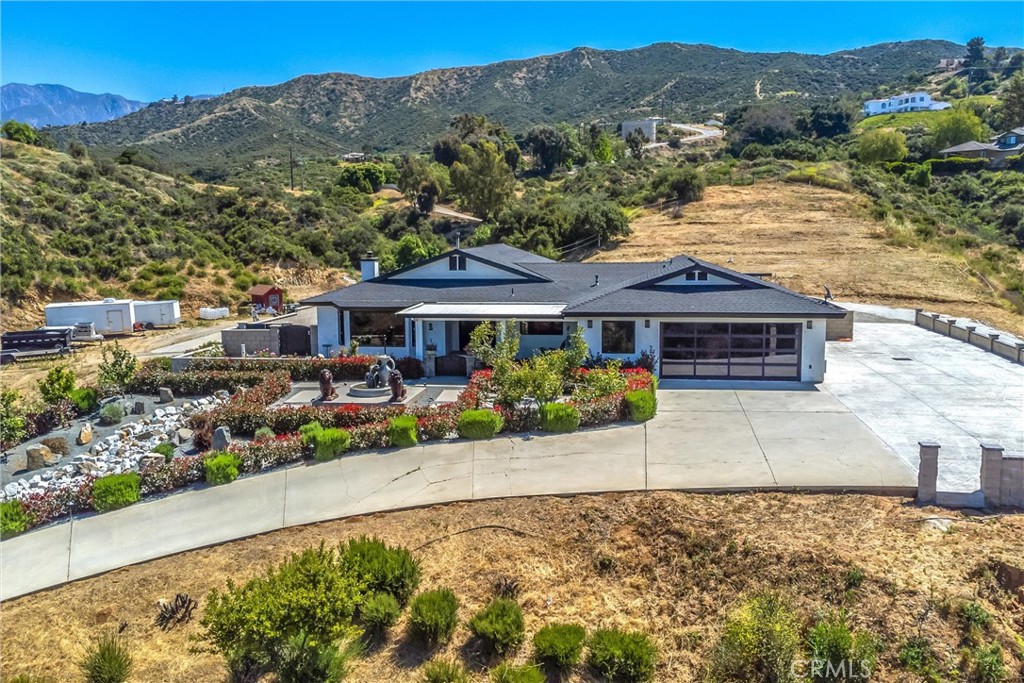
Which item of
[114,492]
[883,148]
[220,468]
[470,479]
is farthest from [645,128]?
[114,492]

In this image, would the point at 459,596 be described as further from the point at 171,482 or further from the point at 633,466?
the point at 171,482

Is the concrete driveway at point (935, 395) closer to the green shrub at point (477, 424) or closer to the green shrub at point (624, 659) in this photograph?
the green shrub at point (624, 659)

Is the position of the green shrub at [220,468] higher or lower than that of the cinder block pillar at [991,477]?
lower

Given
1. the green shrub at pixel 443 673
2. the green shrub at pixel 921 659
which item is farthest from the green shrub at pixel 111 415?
the green shrub at pixel 921 659

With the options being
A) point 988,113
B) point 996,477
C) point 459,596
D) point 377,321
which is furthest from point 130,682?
point 988,113

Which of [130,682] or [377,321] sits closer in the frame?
[130,682]

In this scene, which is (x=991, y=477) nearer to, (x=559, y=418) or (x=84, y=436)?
(x=559, y=418)

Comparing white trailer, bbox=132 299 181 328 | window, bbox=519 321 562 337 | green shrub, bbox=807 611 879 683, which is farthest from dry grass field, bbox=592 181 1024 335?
white trailer, bbox=132 299 181 328
